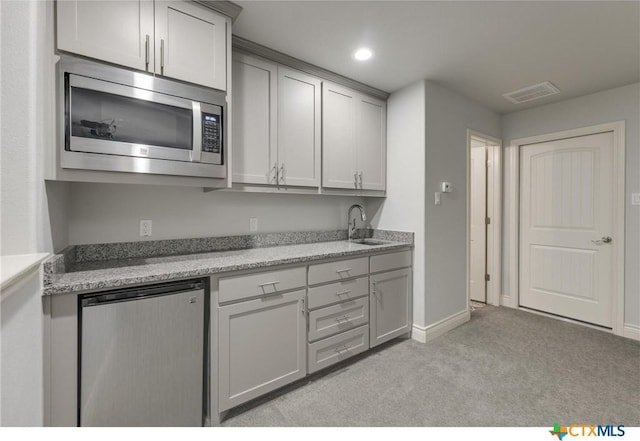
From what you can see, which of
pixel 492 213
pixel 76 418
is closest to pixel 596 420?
pixel 492 213

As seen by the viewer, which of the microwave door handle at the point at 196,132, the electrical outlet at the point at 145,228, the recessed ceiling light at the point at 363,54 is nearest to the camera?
the microwave door handle at the point at 196,132

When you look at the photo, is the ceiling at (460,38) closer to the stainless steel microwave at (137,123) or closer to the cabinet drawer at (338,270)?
the stainless steel microwave at (137,123)

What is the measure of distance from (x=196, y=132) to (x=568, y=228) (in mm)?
3853

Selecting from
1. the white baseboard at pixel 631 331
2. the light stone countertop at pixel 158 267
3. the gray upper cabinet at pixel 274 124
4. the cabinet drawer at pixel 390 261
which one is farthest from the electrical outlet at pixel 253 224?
the white baseboard at pixel 631 331

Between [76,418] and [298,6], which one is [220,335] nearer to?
[76,418]

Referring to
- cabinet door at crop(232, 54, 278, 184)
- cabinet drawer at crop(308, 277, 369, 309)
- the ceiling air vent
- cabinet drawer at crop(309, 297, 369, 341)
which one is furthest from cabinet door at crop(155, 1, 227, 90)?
the ceiling air vent

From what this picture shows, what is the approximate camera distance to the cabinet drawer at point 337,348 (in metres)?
2.05

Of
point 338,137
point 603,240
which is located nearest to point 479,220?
point 603,240

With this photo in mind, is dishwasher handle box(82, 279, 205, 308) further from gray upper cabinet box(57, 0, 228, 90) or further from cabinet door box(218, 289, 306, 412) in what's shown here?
gray upper cabinet box(57, 0, 228, 90)

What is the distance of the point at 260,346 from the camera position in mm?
1784

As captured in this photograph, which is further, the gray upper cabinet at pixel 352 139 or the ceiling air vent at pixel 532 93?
the ceiling air vent at pixel 532 93

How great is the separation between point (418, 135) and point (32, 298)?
9.14 ft

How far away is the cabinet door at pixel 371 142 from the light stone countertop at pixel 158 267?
92 centimetres

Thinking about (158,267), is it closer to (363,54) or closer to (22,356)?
(22,356)
